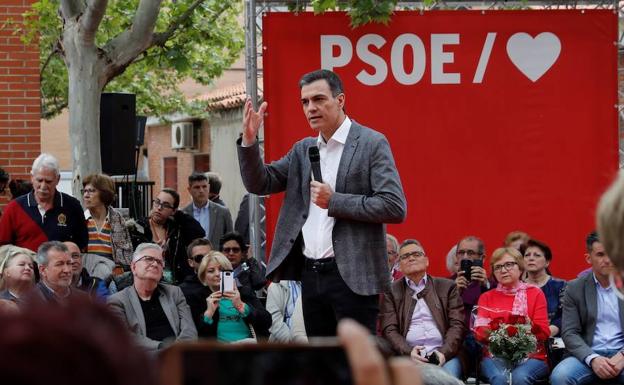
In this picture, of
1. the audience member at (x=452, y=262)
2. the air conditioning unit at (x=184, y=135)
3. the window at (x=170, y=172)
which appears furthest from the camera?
the window at (x=170, y=172)

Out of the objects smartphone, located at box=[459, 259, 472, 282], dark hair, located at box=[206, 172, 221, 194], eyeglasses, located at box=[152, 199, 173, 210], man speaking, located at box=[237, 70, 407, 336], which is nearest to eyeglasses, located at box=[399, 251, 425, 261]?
smartphone, located at box=[459, 259, 472, 282]

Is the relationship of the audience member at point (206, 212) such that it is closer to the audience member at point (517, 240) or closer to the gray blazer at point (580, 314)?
the audience member at point (517, 240)

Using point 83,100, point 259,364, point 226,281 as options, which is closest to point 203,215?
point 83,100

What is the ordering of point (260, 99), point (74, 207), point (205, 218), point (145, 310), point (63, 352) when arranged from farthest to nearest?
point (205, 218), point (260, 99), point (74, 207), point (145, 310), point (63, 352)

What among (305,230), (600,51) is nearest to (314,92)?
(305,230)

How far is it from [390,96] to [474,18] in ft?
3.52

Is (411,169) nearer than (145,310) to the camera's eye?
No

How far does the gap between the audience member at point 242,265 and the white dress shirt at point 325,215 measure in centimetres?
372

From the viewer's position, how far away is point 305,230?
5316 millimetres

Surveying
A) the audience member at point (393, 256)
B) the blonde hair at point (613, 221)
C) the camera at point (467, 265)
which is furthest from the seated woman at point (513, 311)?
the blonde hair at point (613, 221)

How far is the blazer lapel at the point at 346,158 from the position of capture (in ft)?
17.3

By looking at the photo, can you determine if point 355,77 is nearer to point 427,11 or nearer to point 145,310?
point 427,11

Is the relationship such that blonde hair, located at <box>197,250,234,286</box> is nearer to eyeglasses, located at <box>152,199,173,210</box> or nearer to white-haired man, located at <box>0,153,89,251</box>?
A: white-haired man, located at <box>0,153,89,251</box>

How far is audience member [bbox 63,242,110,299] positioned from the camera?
324 inches
